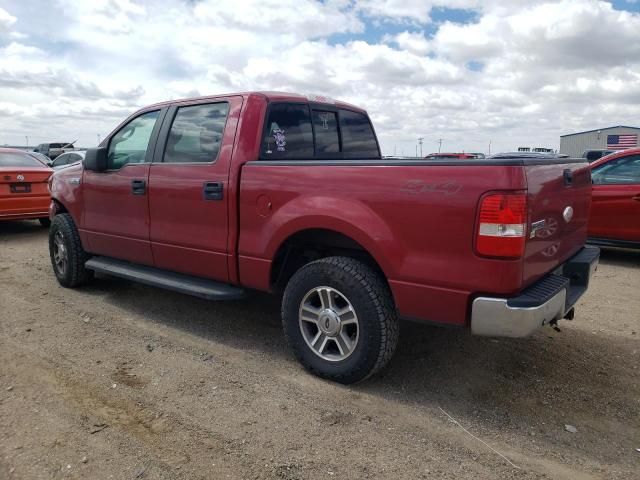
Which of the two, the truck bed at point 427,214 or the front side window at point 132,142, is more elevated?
the front side window at point 132,142

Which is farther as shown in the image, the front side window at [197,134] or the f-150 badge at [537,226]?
the front side window at [197,134]

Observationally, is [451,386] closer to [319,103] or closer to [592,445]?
[592,445]

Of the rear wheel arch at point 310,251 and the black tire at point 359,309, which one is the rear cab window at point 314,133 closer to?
the rear wheel arch at point 310,251

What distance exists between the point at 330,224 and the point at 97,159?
8.70 ft

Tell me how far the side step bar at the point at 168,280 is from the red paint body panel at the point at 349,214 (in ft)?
0.27

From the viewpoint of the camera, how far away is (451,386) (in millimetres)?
3361

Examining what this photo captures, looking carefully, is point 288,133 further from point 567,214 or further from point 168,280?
point 567,214

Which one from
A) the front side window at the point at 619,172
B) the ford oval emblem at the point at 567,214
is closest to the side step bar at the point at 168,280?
the ford oval emblem at the point at 567,214

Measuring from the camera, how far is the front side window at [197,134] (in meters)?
3.89

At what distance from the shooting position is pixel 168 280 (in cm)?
418

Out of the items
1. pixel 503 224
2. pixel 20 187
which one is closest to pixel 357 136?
pixel 503 224

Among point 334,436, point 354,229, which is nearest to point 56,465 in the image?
point 334,436

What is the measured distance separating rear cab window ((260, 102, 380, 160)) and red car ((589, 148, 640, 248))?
3.86 m

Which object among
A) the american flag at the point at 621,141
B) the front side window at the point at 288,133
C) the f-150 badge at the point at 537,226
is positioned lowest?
the f-150 badge at the point at 537,226
